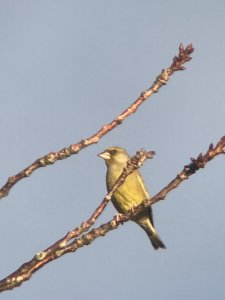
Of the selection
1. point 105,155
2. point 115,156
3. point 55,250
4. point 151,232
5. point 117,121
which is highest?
point 105,155

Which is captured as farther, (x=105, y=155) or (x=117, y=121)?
(x=105, y=155)

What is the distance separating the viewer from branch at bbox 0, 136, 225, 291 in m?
3.22

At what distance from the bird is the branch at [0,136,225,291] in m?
6.93

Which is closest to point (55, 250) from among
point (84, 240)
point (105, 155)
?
point (84, 240)

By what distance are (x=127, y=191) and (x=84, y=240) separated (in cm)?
803

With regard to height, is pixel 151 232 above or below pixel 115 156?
below

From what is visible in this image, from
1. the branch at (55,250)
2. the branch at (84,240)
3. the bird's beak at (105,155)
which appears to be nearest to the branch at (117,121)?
the branch at (55,250)

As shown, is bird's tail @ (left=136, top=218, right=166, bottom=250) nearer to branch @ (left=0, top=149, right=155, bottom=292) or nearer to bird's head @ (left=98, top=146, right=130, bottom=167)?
bird's head @ (left=98, top=146, right=130, bottom=167)

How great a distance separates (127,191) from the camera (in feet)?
37.8

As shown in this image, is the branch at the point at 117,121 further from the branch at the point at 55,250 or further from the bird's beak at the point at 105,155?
the bird's beak at the point at 105,155

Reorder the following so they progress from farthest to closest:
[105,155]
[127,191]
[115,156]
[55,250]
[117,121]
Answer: [105,155]
[115,156]
[127,191]
[117,121]
[55,250]

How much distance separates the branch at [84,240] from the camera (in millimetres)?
3221

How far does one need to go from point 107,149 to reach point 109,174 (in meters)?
1.11

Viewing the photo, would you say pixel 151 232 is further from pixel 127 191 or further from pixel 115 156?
pixel 127 191
